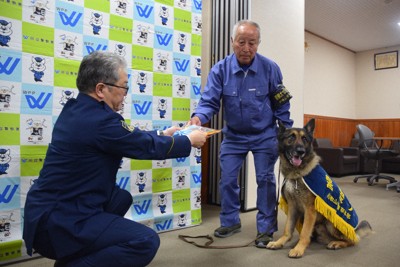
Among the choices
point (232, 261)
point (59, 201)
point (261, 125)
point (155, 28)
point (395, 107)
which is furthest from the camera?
point (395, 107)

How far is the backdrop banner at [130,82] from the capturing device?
75.4 inches

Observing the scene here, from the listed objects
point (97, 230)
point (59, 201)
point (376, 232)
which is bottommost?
point (376, 232)

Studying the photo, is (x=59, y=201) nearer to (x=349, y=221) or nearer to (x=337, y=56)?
(x=349, y=221)

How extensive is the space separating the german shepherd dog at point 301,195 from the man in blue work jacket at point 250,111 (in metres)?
0.13

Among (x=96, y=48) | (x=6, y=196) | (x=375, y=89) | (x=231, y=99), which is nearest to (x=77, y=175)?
(x=6, y=196)

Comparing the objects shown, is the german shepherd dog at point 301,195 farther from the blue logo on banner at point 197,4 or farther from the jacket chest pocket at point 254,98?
the blue logo on banner at point 197,4

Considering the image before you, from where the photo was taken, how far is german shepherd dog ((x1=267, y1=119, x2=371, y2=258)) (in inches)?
83.3

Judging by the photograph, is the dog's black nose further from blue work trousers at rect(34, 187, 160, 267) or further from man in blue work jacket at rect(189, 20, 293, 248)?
blue work trousers at rect(34, 187, 160, 267)

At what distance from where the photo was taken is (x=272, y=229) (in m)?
2.35

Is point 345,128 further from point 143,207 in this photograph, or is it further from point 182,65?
point 143,207

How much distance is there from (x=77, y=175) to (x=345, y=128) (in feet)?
29.5

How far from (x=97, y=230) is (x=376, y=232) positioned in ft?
7.68

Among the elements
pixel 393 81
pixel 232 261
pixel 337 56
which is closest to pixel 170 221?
pixel 232 261

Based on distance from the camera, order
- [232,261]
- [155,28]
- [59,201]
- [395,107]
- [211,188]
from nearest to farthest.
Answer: [59,201], [232,261], [155,28], [211,188], [395,107]
